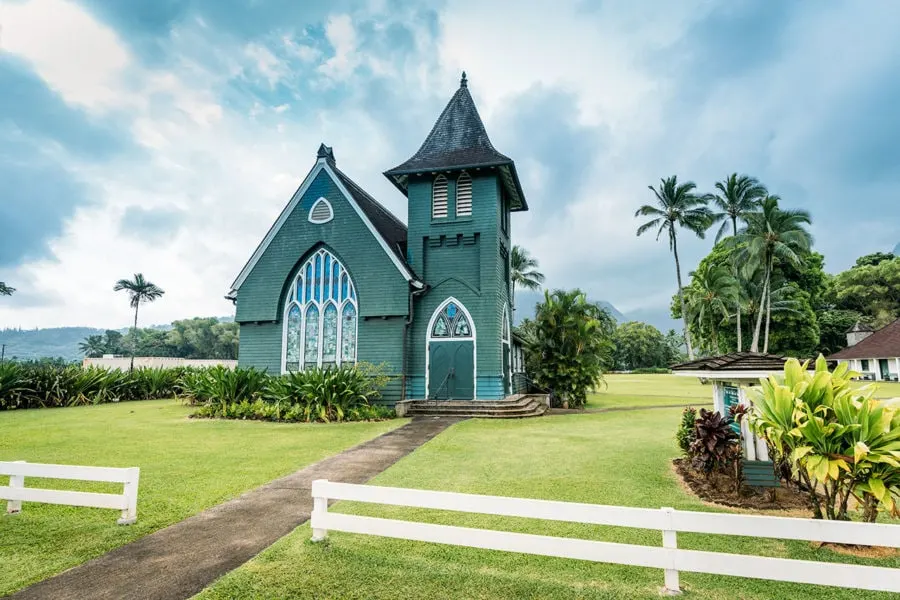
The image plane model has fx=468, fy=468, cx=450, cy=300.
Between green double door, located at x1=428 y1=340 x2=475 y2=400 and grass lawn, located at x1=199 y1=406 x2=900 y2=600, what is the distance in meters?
8.43

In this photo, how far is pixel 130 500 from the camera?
521 cm

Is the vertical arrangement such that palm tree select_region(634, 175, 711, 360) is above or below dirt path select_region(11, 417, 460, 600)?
above

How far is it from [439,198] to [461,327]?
16.2ft

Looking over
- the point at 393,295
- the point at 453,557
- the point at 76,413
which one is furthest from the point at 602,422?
the point at 76,413

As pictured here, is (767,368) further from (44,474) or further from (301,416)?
(301,416)

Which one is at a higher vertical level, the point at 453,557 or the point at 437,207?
the point at 437,207

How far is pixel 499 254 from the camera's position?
17.3 meters

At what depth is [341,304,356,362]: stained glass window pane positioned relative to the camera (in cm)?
1681

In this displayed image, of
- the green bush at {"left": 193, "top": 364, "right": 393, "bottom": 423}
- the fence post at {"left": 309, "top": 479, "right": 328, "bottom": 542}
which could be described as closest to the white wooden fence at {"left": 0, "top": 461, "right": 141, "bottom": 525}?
the fence post at {"left": 309, "top": 479, "right": 328, "bottom": 542}

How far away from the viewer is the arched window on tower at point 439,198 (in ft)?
57.3

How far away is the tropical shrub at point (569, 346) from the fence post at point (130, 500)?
51.8 feet

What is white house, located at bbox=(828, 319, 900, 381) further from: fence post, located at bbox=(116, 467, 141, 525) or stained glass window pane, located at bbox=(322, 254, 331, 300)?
fence post, located at bbox=(116, 467, 141, 525)

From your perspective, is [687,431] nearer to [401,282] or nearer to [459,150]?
[401,282]

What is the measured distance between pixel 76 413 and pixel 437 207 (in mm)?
14522
